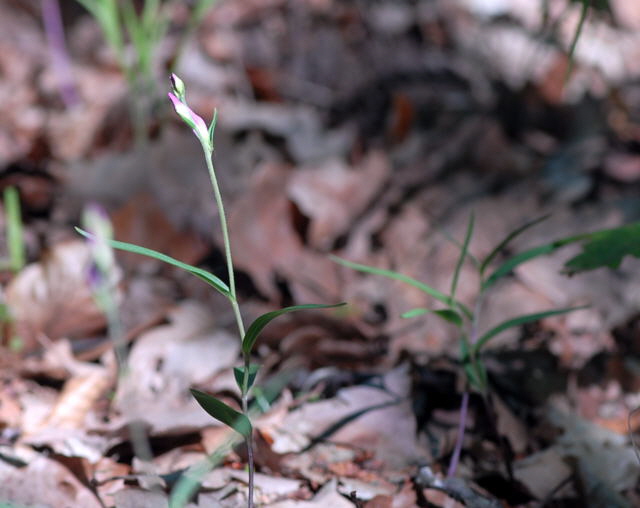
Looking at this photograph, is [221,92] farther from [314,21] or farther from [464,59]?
[464,59]

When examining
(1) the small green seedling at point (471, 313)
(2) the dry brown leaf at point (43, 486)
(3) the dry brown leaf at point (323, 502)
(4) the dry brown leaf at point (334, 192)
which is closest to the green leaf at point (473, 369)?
(1) the small green seedling at point (471, 313)

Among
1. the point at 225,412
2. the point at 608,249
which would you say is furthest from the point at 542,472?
the point at 225,412

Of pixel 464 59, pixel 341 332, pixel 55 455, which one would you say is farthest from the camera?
pixel 464 59

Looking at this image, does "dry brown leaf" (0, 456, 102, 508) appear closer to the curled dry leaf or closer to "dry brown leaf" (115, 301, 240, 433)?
"dry brown leaf" (115, 301, 240, 433)

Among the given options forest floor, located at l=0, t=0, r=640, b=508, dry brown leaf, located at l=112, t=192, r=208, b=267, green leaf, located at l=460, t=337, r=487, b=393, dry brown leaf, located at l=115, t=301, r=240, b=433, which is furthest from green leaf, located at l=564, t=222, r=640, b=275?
dry brown leaf, located at l=112, t=192, r=208, b=267

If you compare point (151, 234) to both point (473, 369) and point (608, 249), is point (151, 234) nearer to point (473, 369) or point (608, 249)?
point (473, 369)

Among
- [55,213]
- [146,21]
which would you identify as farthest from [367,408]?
[146,21]

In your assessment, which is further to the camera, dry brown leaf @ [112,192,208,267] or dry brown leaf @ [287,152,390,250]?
dry brown leaf @ [287,152,390,250]
